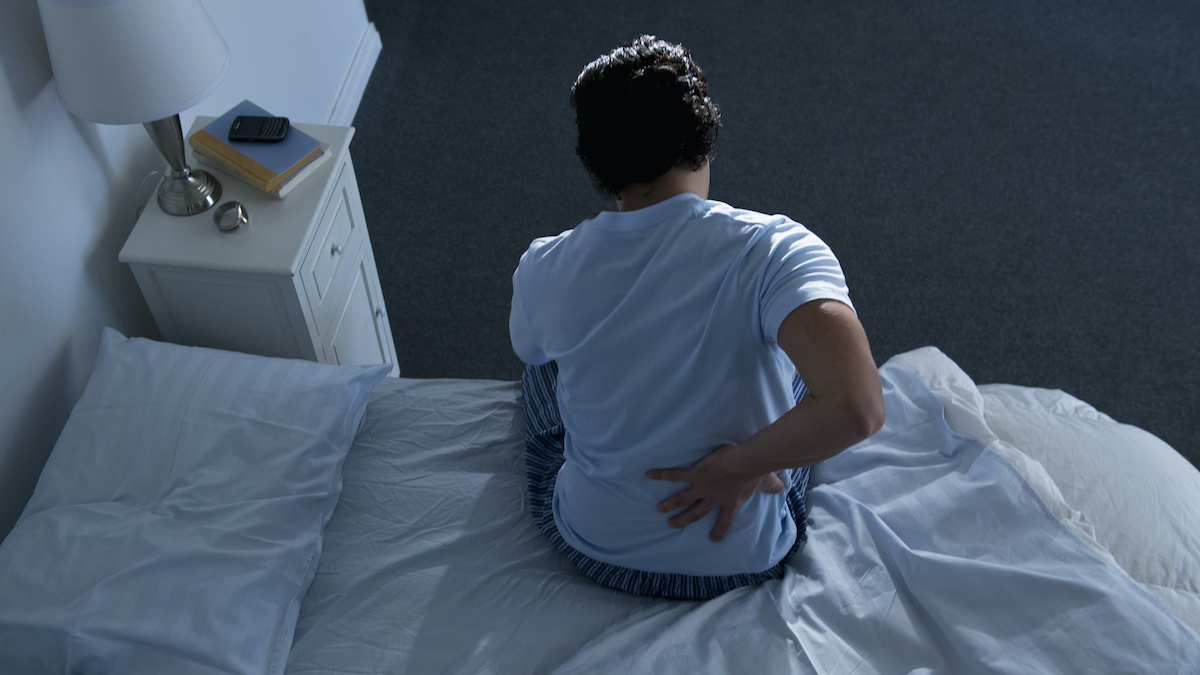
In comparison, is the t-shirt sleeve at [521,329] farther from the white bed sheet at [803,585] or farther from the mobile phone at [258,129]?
the mobile phone at [258,129]

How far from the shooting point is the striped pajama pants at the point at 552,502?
4.15 ft

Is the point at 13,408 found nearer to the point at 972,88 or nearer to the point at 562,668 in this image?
the point at 562,668

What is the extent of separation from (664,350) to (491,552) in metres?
0.51

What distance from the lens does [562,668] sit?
3.81ft

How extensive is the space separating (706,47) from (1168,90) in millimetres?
1596

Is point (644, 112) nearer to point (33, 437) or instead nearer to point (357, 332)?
point (357, 332)

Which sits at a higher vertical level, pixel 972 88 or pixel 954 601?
pixel 954 601

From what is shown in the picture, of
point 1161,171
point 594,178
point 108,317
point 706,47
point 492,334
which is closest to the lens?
point 594,178

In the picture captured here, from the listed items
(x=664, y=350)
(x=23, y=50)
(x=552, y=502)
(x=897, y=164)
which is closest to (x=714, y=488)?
(x=664, y=350)

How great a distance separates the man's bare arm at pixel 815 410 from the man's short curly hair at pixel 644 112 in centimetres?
27

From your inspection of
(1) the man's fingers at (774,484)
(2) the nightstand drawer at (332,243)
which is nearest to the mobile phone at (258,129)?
(2) the nightstand drawer at (332,243)

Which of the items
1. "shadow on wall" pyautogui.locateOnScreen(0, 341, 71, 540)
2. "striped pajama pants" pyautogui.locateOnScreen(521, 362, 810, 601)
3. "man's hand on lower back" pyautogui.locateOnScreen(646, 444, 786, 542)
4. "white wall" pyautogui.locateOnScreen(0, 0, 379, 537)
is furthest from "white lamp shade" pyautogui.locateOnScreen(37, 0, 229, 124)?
"man's hand on lower back" pyautogui.locateOnScreen(646, 444, 786, 542)

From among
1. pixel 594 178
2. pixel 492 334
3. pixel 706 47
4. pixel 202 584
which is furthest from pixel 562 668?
pixel 706 47

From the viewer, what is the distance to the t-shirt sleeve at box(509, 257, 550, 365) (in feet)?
3.93
